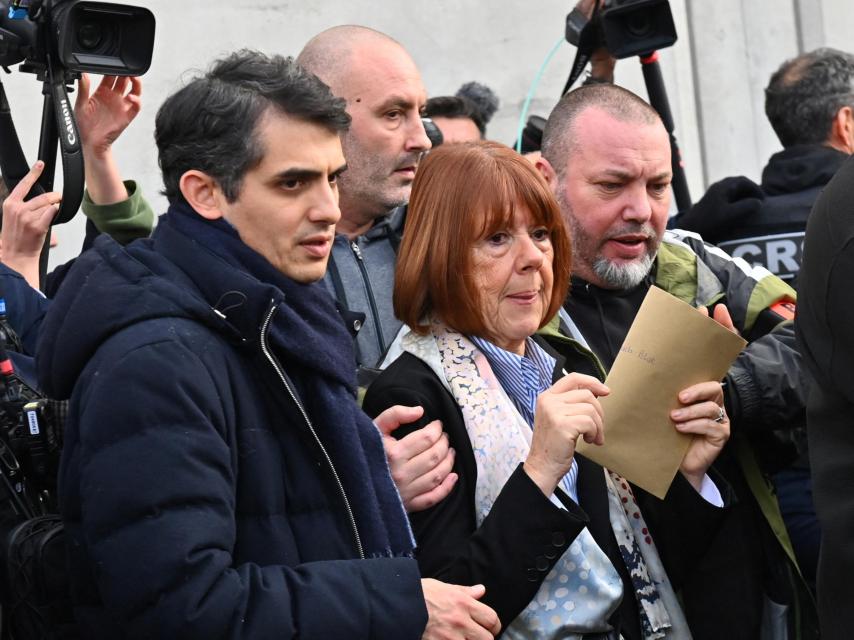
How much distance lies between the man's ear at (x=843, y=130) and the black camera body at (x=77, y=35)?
2332mm

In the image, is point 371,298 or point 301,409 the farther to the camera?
Result: point 371,298

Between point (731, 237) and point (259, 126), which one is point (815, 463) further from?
point (731, 237)

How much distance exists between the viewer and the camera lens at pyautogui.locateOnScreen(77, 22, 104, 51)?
9.82ft

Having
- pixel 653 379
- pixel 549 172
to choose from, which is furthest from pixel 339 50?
pixel 653 379

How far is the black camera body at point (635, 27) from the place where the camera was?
4055 mm

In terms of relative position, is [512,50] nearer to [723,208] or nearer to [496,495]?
[723,208]

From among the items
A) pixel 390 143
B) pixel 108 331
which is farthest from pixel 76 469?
pixel 390 143

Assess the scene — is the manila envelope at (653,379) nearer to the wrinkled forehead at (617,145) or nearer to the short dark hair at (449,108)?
the wrinkled forehead at (617,145)

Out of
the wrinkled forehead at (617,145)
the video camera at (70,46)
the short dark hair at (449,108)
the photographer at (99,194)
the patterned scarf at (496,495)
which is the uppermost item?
the video camera at (70,46)

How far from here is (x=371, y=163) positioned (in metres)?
3.46

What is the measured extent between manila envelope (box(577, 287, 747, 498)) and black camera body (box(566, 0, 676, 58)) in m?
1.58

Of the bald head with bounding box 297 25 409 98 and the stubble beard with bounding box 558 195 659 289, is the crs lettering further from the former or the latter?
the bald head with bounding box 297 25 409 98

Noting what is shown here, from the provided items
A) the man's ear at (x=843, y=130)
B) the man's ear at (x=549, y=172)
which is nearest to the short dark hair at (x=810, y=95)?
the man's ear at (x=843, y=130)

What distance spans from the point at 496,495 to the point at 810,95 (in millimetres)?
2426
